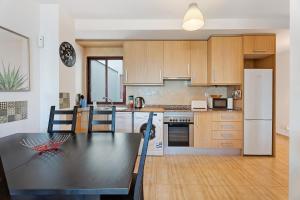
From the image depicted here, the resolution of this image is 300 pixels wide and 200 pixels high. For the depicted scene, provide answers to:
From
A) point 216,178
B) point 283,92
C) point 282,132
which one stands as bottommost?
point 216,178

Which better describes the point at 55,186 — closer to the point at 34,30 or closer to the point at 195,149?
the point at 34,30

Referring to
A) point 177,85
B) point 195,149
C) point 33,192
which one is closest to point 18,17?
point 33,192

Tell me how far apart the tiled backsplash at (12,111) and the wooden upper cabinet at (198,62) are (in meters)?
3.03

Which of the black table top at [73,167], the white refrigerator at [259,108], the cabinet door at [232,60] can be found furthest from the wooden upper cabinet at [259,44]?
the black table top at [73,167]

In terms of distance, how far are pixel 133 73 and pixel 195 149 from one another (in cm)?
193

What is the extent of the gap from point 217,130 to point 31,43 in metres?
3.35

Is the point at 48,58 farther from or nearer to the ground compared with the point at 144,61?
nearer to the ground

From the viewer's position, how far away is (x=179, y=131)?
425cm

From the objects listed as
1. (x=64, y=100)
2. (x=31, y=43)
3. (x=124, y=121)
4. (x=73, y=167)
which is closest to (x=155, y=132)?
(x=124, y=121)

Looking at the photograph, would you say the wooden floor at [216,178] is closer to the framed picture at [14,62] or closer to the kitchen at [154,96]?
the kitchen at [154,96]

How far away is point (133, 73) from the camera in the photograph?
4559 millimetres

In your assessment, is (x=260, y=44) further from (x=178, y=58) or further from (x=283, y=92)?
(x=283, y=92)

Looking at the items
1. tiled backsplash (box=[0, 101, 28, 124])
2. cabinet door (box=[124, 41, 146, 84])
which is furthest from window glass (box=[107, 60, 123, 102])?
tiled backsplash (box=[0, 101, 28, 124])

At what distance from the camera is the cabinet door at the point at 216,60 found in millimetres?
4211
